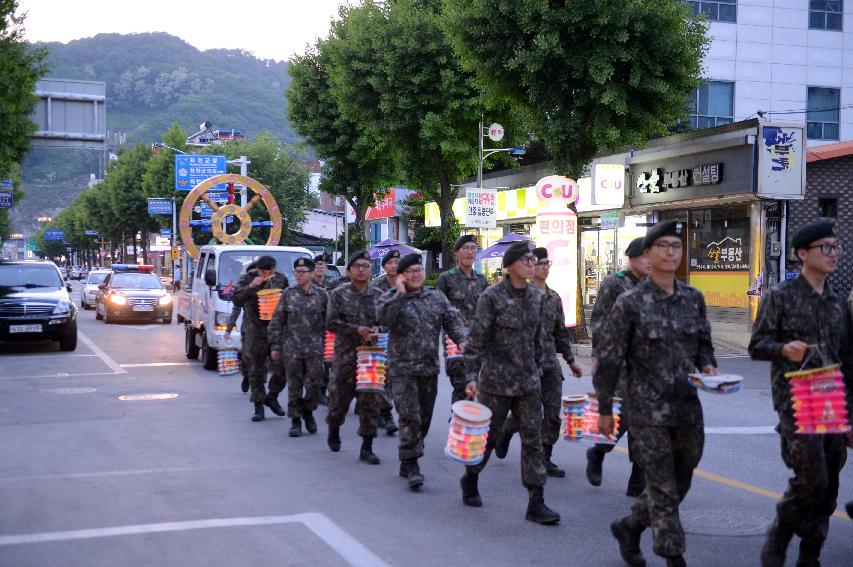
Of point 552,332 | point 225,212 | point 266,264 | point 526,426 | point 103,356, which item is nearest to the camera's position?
point 526,426

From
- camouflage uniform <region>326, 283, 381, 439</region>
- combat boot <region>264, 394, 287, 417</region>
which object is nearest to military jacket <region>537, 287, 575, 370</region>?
camouflage uniform <region>326, 283, 381, 439</region>

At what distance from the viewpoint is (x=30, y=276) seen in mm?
21484

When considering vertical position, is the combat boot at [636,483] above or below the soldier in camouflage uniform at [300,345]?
below

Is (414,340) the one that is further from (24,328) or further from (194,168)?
(194,168)

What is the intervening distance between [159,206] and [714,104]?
148ft

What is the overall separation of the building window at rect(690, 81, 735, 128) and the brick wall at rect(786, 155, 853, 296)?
507 inches

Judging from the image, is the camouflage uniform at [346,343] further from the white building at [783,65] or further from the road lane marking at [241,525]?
the white building at [783,65]

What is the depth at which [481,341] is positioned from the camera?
682 centimetres

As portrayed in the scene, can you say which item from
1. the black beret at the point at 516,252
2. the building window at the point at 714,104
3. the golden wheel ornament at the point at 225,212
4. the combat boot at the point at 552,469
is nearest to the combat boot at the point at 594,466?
the combat boot at the point at 552,469

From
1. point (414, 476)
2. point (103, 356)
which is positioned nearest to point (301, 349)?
point (414, 476)

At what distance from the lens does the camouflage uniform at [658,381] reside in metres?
5.18

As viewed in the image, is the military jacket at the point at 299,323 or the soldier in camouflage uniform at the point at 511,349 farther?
the military jacket at the point at 299,323

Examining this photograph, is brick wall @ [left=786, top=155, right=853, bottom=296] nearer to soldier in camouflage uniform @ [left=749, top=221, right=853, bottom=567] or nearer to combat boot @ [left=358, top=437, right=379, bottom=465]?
combat boot @ [left=358, top=437, right=379, bottom=465]

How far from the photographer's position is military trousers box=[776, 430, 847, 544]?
5.15 meters
